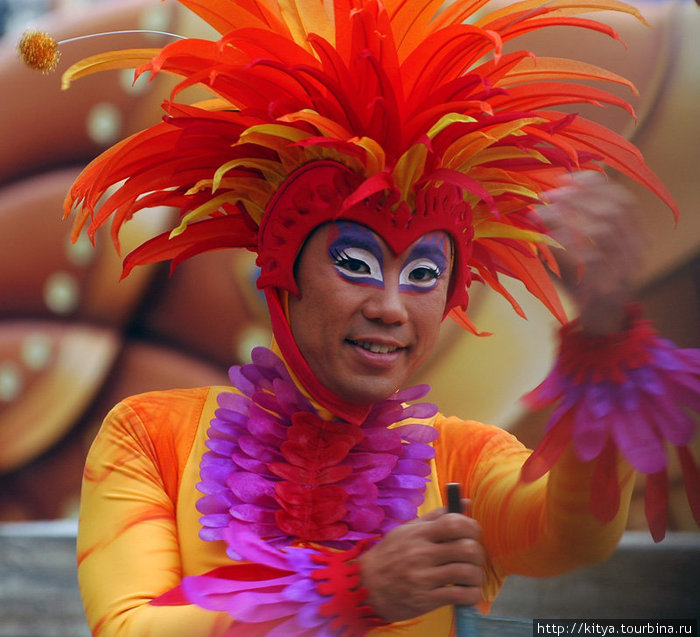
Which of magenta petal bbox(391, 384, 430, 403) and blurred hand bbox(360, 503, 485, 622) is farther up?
magenta petal bbox(391, 384, 430, 403)

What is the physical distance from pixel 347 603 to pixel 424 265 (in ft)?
1.38

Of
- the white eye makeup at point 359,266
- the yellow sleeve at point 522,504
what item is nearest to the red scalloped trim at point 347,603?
the yellow sleeve at point 522,504

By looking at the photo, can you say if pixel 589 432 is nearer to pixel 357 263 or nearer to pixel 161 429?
pixel 357 263

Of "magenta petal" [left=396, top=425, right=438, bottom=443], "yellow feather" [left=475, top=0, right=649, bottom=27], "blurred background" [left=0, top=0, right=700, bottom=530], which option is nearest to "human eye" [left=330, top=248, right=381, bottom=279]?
"magenta petal" [left=396, top=425, right=438, bottom=443]

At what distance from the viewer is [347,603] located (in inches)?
37.1

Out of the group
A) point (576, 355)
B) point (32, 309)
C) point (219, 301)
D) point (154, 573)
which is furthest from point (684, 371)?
point (32, 309)

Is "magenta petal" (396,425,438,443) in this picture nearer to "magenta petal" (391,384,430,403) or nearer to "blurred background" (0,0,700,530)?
"magenta petal" (391,384,430,403)

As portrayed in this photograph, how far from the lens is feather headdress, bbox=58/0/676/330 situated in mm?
1092

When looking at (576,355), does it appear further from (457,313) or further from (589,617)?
(589,617)

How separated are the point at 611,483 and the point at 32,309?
4.69 ft

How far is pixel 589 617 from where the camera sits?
6.63 ft

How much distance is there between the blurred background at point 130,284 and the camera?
196 centimetres

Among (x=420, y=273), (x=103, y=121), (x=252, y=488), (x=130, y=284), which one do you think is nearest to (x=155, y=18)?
(x=103, y=121)

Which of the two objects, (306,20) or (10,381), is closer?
(306,20)
